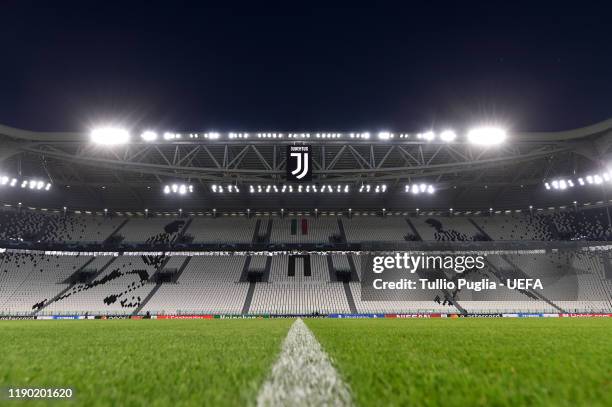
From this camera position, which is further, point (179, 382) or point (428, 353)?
point (428, 353)

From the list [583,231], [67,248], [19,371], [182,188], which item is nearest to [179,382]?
[19,371]

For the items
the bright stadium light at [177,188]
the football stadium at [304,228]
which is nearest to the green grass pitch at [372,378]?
the football stadium at [304,228]

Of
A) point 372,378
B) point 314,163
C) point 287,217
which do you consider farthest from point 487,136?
point 287,217

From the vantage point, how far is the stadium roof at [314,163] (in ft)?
74.5

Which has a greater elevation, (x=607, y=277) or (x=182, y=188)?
(x=182, y=188)

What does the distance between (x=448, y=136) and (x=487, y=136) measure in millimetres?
2581

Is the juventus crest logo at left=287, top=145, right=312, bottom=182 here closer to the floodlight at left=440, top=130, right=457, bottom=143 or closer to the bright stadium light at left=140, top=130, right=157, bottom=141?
the bright stadium light at left=140, top=130, right=157, bottom=141

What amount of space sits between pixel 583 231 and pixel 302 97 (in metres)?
37.9

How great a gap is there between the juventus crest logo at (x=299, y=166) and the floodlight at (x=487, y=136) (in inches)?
445

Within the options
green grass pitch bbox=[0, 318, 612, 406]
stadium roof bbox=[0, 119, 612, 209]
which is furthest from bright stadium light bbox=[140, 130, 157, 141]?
green grass pitch bbox=[0, 318, 612, 406]

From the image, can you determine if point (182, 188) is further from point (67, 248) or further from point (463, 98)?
point (463, 98)

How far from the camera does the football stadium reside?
23.0 m

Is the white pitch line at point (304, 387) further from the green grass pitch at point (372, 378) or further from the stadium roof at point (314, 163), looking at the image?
the stadium roof at point (314, 163)

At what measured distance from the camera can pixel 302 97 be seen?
156ft
